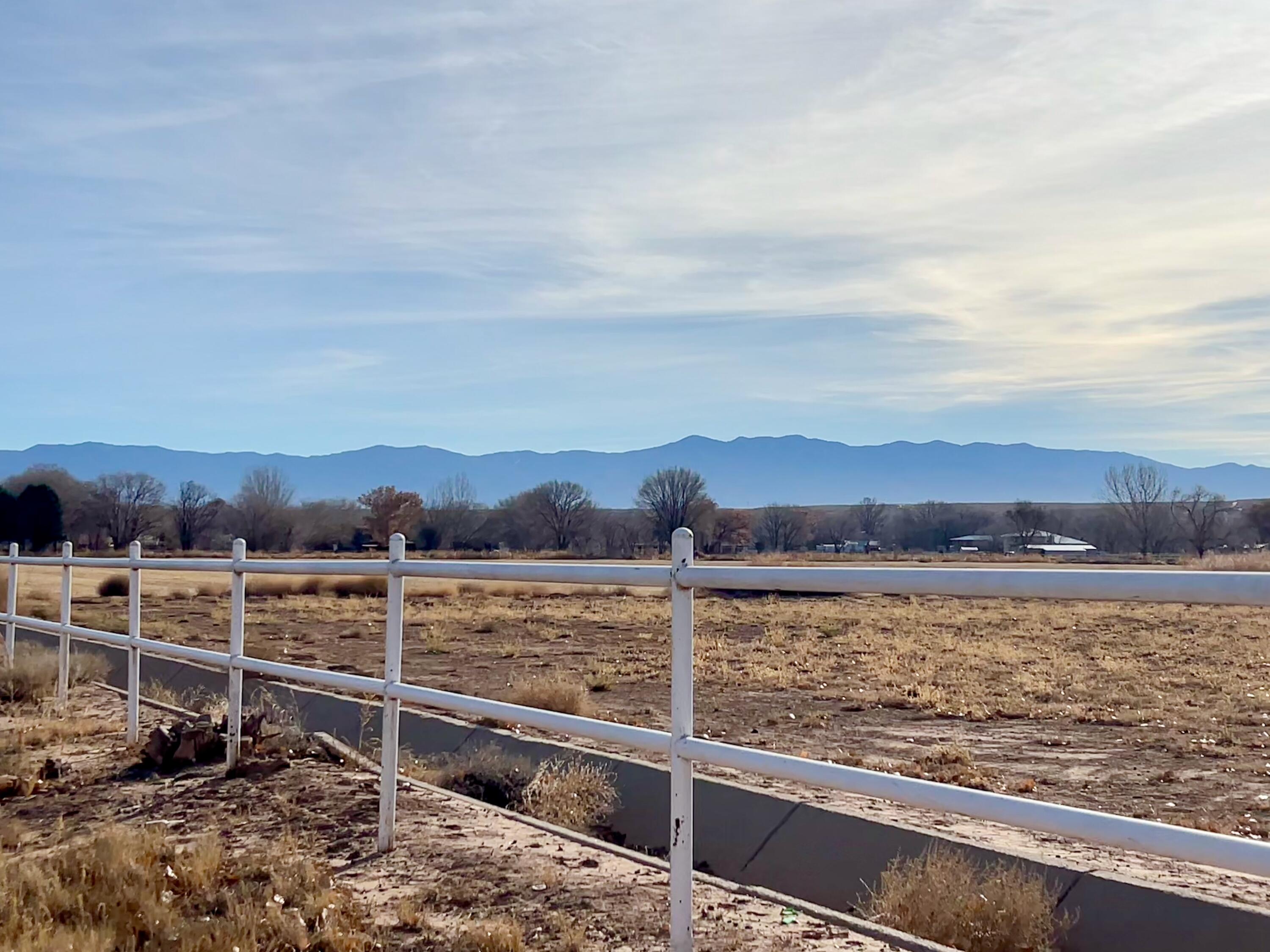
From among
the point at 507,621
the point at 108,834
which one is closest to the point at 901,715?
the point at 108,834

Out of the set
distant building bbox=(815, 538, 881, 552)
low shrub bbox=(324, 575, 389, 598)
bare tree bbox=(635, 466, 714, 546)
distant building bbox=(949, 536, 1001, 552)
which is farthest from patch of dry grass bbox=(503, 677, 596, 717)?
distant building bbox=(949, 536, 1001, 552)

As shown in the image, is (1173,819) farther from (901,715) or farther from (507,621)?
(507,621)

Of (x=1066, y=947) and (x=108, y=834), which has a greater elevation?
(x=108, y=834)

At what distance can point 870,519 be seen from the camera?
129000mm

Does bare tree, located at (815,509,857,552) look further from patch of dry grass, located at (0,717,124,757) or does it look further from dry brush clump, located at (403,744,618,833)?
dry brush clump, located at (403,744,618,833)

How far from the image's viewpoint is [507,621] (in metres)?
31.3

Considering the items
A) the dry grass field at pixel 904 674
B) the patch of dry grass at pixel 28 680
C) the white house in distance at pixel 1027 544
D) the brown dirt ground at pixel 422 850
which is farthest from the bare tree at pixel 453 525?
the brown dirt ground at pixel 422 850

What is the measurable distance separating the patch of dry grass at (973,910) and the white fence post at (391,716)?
2472 millimetres

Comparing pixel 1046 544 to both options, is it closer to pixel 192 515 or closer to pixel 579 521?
pixel 579 521

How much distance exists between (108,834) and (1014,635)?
23979 mm

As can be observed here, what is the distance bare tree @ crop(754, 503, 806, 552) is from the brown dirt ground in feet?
364

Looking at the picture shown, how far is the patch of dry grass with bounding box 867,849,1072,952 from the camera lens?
575 centimetres

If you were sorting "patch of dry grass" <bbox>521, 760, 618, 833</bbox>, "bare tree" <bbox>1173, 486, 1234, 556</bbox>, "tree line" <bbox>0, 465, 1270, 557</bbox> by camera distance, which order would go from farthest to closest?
"tree line" <bbox>0, 465, 1270, 557</bbox> < "bare tree" <bbox>1173, 486, 1234, 556</bbox> < "patch of dry grass" <bbox>521, 760, 618, 833</bbox>

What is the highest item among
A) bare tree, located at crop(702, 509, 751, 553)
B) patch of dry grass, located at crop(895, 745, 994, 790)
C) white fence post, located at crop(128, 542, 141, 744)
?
bare tree, located at crop(702, 509, 751, 553)
